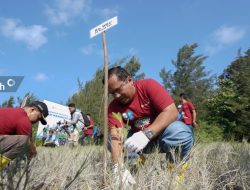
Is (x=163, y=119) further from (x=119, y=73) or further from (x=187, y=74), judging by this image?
(x=187, y=74)

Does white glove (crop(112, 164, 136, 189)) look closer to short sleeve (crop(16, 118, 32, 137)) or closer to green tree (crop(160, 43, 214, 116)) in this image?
short sleeve (crop(16, 118, 32, 137))

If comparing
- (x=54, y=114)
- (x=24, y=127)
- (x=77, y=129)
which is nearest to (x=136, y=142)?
(x=24, y=127)

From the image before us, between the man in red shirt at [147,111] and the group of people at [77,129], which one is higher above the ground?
the group of people at [77,129]

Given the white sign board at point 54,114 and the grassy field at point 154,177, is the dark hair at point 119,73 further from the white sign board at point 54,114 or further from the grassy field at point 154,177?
the white sign board at point 54,114

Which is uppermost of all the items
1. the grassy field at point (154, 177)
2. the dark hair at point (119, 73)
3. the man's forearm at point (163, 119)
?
the dark hair at point (119, 73)

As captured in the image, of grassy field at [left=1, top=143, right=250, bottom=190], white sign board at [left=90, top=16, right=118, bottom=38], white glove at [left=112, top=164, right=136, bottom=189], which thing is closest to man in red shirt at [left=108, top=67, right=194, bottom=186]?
grassy field at [left=1, top=143, right=250, bottom=190]

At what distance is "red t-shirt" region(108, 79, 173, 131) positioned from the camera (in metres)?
2.81

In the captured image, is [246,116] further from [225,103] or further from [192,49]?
[192,49]

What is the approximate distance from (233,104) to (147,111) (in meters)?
23.7

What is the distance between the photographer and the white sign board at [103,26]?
237 cm

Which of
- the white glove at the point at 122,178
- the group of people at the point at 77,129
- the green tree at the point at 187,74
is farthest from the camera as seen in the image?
the green tree at the point at 187,74

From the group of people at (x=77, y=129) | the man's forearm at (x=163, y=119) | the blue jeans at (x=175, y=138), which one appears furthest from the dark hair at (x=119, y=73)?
the group of people at (x=77, y=129)

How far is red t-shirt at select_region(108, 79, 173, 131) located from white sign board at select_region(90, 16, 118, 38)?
642 millimetres

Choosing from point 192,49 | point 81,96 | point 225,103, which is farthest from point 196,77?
point 81,96
